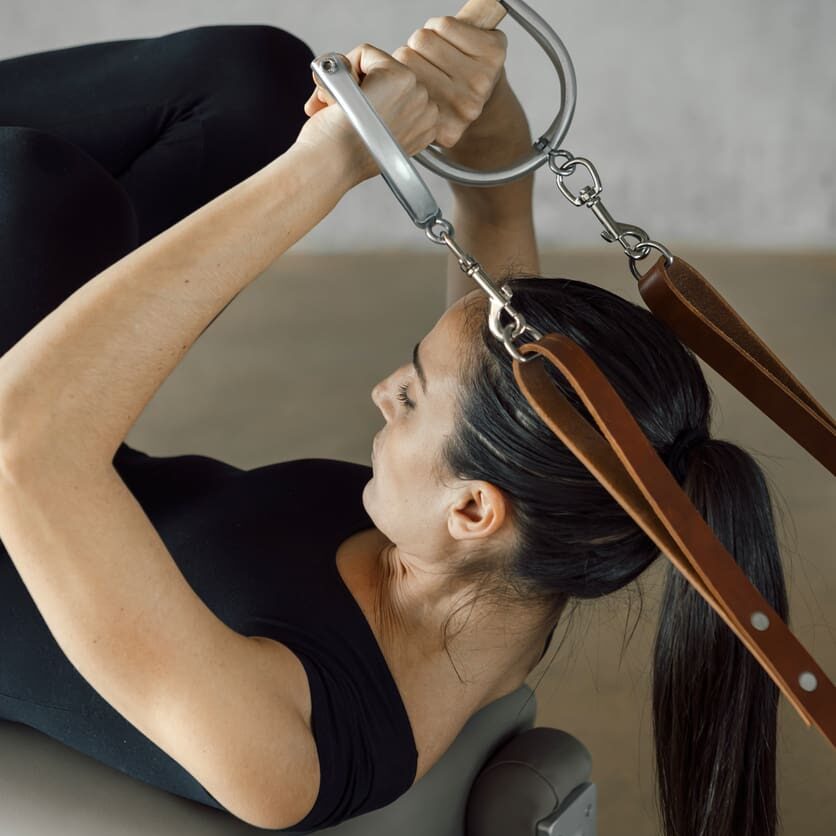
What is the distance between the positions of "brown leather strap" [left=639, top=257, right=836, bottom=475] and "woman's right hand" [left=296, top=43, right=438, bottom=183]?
242 millimetres

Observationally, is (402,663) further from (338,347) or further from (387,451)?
(338,347)

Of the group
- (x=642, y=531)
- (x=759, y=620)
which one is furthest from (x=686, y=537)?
(x=642, y=531)

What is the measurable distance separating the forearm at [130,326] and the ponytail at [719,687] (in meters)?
0.41

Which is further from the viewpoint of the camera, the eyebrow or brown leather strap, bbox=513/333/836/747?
the eyebrow

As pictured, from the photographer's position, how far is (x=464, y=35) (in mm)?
1207

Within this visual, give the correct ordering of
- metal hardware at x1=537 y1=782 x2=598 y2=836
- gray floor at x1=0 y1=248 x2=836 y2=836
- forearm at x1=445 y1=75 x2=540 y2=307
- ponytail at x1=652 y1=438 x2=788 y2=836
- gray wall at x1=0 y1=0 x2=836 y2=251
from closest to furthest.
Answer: ponytail at x1=652 y1=438 x2=788 y2=836 → metal hardware at x1=537 y1=782 x2=598 y2=836 → forearm at x1=445 y1=75 x2=540 y2=307 → gray floor at x1=0 y1=248 x2=836 y2=836 → gray wall at x1=0 y1=0 x2=836 y2=251

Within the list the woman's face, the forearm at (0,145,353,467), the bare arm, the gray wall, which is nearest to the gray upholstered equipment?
the bare arm

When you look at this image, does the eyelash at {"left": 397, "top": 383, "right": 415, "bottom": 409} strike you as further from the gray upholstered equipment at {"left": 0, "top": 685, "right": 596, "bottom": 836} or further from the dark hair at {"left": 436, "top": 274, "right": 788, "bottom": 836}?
the gray upholstered equipment at {"left": 0, "top": 685, "right": 596, "bottom": 836}

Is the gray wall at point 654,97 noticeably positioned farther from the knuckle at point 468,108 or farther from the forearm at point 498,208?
the knuckle at point 468,108

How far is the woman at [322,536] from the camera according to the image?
1.00m

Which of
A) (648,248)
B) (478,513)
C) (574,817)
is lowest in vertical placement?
(574,817)

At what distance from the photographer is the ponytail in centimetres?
108

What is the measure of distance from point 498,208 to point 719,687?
68 cm

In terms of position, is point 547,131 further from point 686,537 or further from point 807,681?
point 807,681
